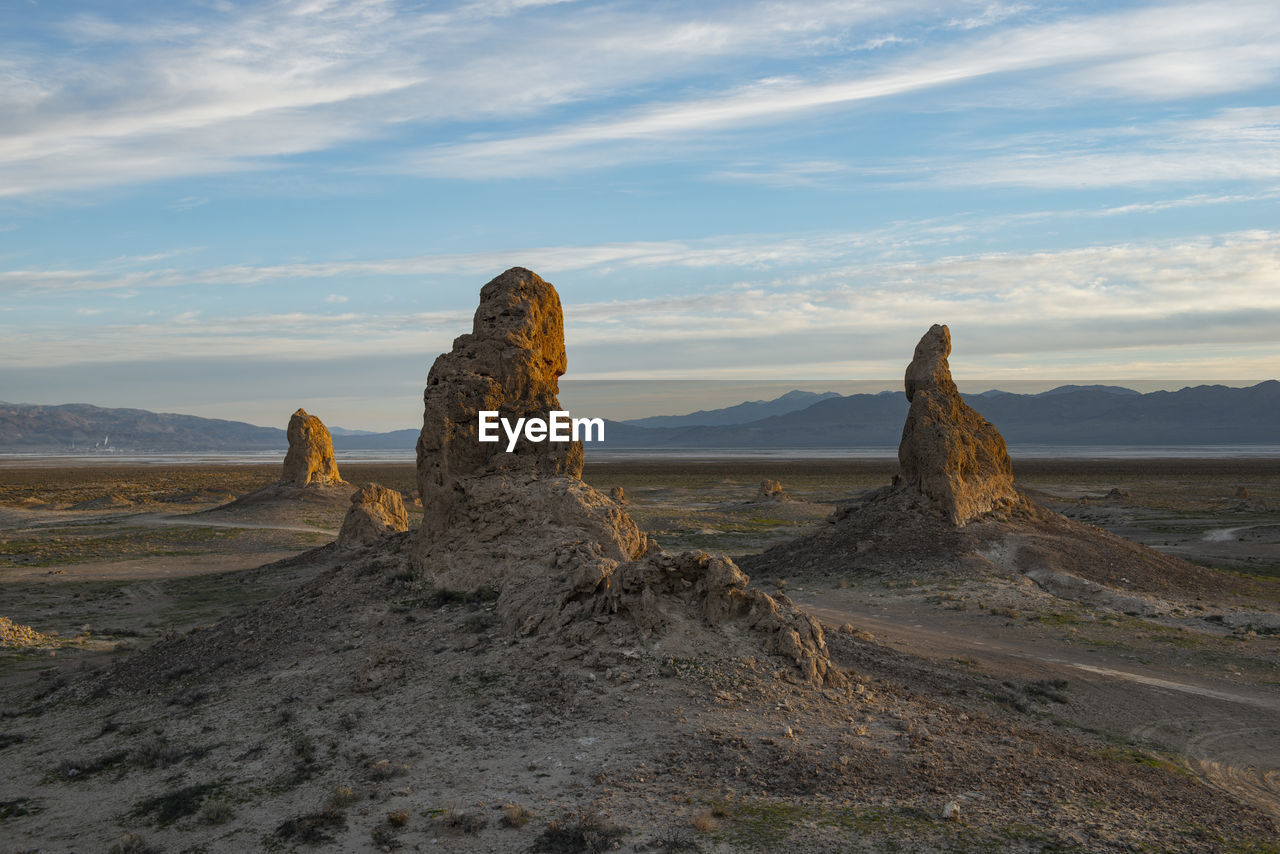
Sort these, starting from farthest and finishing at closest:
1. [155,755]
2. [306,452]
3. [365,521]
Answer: [306,452] < [365,521] < [155,755]

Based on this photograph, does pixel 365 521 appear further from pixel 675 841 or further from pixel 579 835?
pixel 675 841

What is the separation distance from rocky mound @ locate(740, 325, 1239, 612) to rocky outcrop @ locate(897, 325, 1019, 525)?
0.10ft

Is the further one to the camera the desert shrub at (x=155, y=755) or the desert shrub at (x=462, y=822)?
the desert shrub at (x=155, y=755)

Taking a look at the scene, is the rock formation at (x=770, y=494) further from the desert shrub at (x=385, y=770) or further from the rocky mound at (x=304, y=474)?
the desert shrub at (x=385, y=770)

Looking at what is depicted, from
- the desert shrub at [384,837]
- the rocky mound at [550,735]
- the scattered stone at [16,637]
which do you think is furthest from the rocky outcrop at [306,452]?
the desert shrub at [384,837]

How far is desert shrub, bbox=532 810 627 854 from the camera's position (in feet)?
23.1

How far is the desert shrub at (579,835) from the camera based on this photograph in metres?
7.03

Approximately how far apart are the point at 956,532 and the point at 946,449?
6.68 ft

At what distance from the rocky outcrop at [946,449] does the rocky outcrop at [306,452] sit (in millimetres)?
27470

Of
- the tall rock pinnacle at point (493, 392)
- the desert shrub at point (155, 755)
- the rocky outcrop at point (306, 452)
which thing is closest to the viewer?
the desert shrub at point (155, 755)

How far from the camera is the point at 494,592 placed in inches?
525

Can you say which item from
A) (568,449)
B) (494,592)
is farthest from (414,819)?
(568,449)

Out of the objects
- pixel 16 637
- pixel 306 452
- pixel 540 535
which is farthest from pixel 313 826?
pixel 306 452

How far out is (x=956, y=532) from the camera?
22.7 meters
